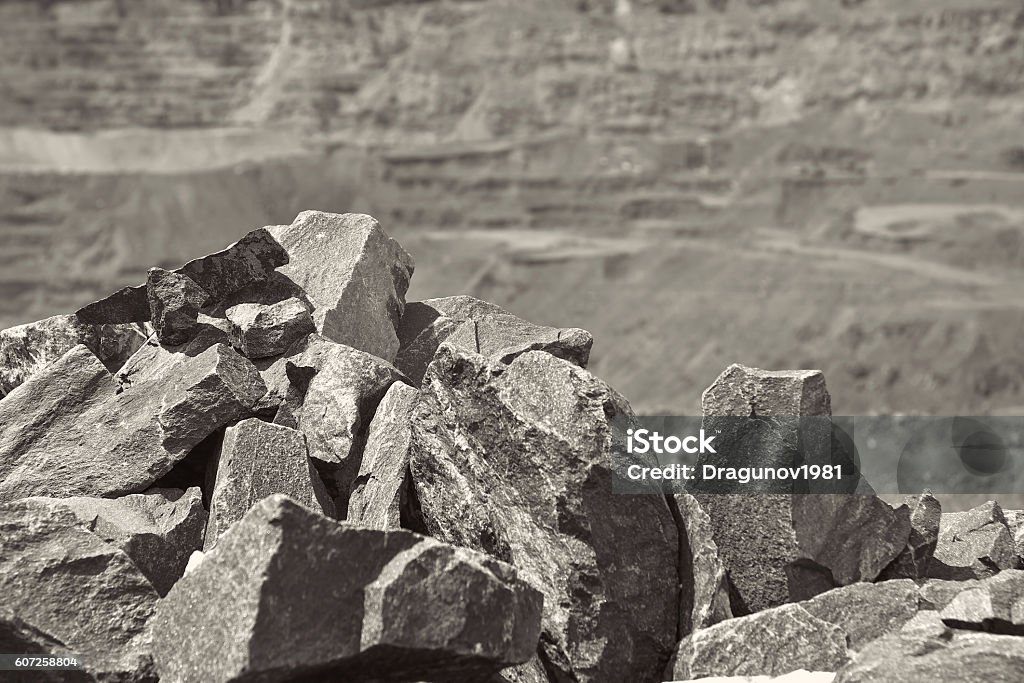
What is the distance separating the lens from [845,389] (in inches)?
1683

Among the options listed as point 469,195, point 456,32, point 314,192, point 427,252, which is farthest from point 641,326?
point 456,32

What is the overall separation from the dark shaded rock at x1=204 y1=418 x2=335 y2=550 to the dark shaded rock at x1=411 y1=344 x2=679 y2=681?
0.51 m

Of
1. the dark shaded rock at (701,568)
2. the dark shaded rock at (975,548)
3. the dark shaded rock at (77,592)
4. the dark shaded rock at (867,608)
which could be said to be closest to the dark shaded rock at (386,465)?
the dark shaded rock at (77,592)

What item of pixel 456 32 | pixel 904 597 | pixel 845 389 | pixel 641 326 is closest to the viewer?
pixel 904 597

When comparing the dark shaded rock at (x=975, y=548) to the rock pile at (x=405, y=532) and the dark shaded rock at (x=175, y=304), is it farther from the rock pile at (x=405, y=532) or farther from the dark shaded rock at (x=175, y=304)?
the dark shaded rock at (x=175, y=304)

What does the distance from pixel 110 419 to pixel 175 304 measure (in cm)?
67

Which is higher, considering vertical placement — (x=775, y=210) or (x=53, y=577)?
(x=53, y=577)

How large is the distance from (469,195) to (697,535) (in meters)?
64.0

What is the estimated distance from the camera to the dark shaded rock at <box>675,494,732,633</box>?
215 inches

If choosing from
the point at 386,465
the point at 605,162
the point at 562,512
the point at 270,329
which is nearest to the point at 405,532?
the point at 562,512

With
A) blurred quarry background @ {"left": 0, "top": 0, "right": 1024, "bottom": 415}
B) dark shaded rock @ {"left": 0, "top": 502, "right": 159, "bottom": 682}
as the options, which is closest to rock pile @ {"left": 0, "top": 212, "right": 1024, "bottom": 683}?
dark shaded rock @ {"left": 0, "top": 502, "right": 159, "bottom": 682}

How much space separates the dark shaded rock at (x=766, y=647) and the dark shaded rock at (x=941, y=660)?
0.44 m

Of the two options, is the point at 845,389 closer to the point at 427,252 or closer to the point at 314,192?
the point at 427,252

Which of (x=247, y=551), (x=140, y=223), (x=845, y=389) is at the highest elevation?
(x=247, y=551)
